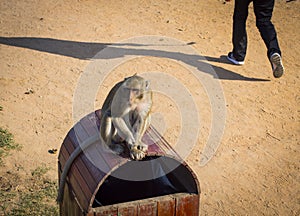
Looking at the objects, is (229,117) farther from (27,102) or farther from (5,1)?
(5,1)

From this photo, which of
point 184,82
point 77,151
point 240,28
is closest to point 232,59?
point 240,28

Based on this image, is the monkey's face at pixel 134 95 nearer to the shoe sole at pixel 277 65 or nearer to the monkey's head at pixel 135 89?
the monkey's head at pixel 135 89

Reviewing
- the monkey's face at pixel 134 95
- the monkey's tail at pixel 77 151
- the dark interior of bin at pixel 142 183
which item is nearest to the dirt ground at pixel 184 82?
the dark interior of bin at pixel 142 183

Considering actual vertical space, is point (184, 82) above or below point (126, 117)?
above

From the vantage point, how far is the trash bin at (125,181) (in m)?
4.29

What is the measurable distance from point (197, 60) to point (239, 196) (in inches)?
128

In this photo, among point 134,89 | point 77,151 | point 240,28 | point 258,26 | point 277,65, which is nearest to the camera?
point 134,89

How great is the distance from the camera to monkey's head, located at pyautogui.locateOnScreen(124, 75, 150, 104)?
177 inches

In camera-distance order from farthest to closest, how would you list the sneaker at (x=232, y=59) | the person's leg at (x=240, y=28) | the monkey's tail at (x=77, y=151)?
the sneaker at (x=232, y=59) → the person's leg at (x=240, y=28) → the monkey's tail at (x=77, y=151)

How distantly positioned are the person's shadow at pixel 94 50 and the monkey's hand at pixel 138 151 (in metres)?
4.12

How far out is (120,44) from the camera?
9.08m

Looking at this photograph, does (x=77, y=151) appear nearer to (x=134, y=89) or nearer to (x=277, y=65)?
(x=134, y=89)

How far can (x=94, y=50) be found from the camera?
888 centimetres

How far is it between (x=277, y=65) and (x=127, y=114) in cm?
396
